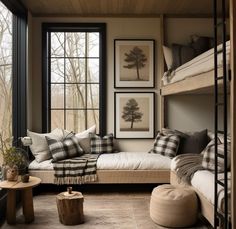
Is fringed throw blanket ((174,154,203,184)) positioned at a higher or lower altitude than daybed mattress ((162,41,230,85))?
lower

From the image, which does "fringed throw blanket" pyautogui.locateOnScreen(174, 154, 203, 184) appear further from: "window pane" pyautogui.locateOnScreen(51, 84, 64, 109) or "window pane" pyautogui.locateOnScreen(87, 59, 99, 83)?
"window pane" pyautogui.locateOnScreen(51, 84, 64, 109)

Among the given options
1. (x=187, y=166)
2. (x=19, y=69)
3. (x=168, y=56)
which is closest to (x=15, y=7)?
(x=19, y=69)

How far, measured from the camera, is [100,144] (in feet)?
17.3

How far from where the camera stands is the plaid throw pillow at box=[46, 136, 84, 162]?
4781mm

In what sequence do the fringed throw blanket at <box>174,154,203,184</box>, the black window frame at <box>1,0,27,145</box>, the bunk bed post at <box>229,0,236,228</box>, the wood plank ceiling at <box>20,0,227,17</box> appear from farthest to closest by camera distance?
the wood plank ceiling at <box>20,0,227,17</box>, the black window frame at <box>1,0,27,145</box>, the fringed throw blanket at <box>174,154,203,184</box>, the bunk bed post at <box>229,0,236,228</box>

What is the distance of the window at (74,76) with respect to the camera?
18.1ft

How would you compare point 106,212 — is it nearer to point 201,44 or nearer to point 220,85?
point 220,85

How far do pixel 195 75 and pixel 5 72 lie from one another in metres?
2.28

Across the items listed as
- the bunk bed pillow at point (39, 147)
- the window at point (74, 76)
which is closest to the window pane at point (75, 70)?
the window at point (74, 76)

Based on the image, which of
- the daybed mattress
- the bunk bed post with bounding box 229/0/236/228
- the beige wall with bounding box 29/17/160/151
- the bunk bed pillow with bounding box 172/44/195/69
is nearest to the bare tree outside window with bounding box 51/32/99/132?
the beige wall with bounding box 29/17/160/151

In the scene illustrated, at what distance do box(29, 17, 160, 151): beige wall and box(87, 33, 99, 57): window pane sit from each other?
0.63ft

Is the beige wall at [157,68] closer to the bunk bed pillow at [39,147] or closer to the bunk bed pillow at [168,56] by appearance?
the bunk bed pillow at [168,56]

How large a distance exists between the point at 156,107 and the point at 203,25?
5.06 ft

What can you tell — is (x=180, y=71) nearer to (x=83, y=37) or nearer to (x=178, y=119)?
(x=178, y=119)
